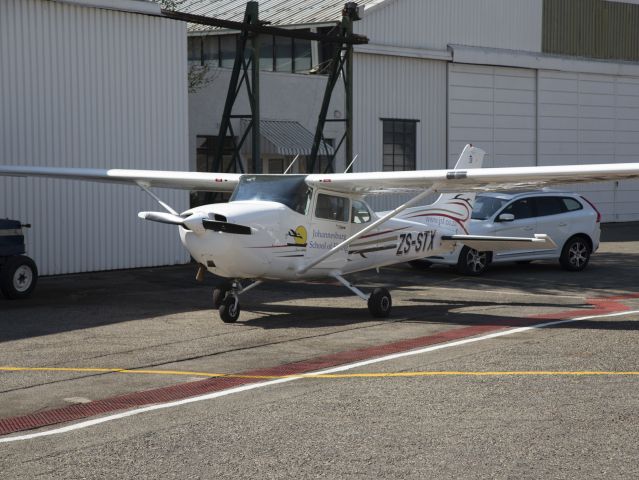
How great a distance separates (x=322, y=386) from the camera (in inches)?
379

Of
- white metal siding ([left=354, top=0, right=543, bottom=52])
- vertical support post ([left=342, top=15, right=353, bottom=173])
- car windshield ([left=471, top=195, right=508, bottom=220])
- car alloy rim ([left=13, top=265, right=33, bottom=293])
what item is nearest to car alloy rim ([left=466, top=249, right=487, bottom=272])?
car windshield ([left=471, top=195, right=508, bottom=220])

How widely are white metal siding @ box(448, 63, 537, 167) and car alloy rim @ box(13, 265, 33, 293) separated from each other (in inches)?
693

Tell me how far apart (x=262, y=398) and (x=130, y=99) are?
14.1m

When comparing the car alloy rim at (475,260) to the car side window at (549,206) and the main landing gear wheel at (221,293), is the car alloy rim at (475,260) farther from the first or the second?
the main landing gear wheel at (221,293)

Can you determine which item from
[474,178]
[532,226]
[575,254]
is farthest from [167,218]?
[575,254]

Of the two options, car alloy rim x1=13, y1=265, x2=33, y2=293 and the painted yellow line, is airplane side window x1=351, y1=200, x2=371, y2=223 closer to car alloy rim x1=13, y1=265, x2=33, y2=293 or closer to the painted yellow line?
the painted yellow line

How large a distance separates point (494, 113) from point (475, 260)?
14098mm

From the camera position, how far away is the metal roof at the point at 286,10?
29.0m

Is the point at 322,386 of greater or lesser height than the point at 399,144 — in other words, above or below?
below

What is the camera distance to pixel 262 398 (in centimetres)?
913

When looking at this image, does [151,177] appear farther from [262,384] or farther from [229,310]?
[262,384]

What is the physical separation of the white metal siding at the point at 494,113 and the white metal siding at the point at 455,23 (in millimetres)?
979

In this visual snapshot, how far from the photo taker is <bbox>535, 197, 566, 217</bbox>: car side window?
69.2 ft

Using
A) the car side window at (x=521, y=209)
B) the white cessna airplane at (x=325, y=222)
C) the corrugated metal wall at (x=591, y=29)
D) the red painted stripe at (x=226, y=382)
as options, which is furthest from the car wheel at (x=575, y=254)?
the corrugated metal wall at (x=591, y=29)
